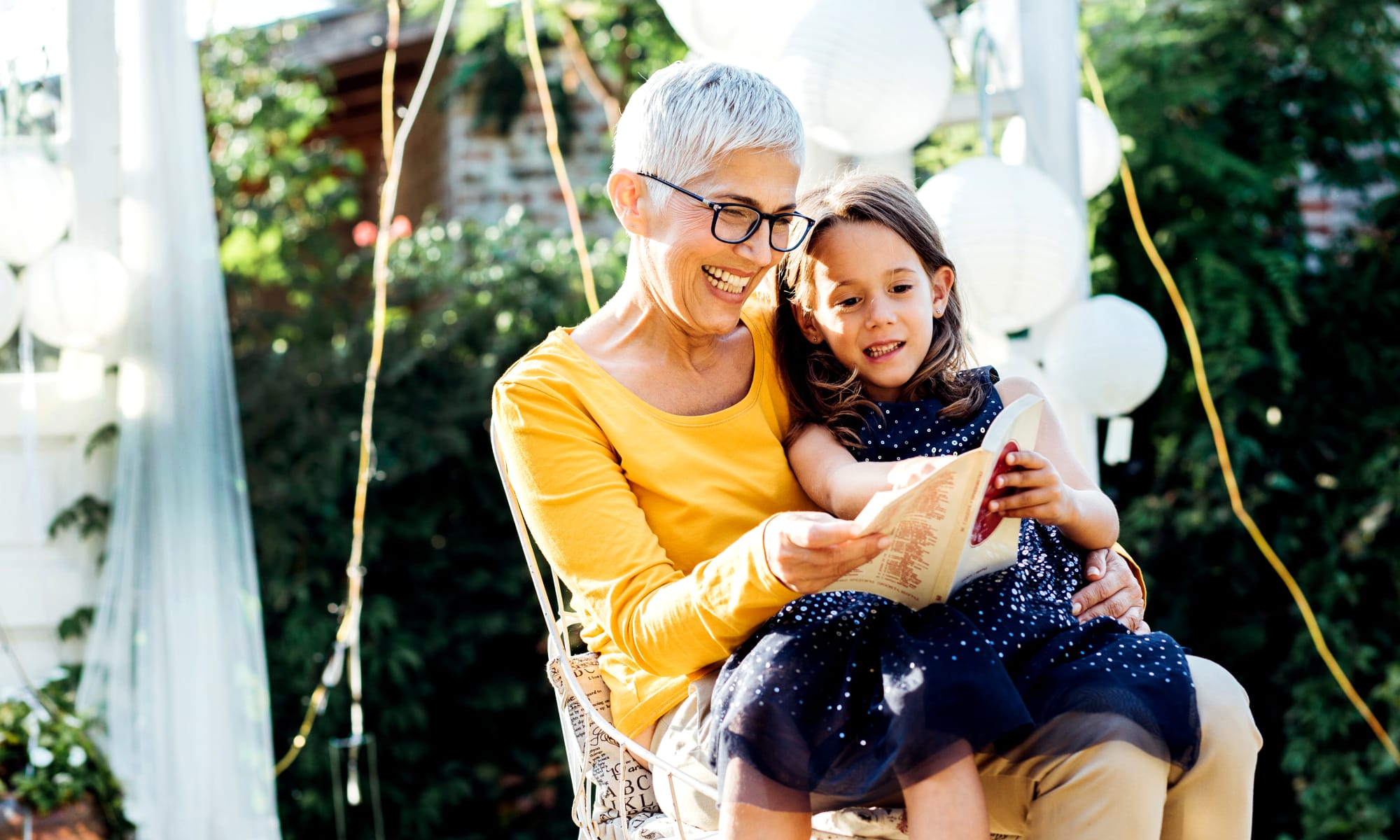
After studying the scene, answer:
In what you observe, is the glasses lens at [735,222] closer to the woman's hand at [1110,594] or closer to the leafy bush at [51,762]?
the woman's hand at [1110,594]

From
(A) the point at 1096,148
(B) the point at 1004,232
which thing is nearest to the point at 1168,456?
(A) the point at 1096,148

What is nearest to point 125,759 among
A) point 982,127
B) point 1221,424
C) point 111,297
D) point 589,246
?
point 111,297

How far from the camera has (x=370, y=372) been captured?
3.84 meters

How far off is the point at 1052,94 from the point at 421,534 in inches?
91.4

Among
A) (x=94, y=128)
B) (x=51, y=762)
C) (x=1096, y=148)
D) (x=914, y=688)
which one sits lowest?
(x=51, y=762)

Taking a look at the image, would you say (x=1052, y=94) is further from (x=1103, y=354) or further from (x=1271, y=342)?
(x=1271, y=342)

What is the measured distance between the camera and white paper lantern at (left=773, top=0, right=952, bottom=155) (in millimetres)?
2381

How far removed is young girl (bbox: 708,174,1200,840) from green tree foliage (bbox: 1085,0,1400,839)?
257 cm

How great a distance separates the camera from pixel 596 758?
1750 millimetres

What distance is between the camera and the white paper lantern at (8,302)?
129 inches

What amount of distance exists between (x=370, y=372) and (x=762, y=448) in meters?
2.29

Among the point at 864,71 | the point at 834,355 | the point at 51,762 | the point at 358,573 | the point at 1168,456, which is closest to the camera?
the point at 834,355

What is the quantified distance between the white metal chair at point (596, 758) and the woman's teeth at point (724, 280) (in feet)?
1.15

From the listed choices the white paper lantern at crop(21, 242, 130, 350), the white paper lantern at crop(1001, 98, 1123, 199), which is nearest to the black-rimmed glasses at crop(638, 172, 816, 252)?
the white paper lantern at crop(1001, 98, 1123, 199)
